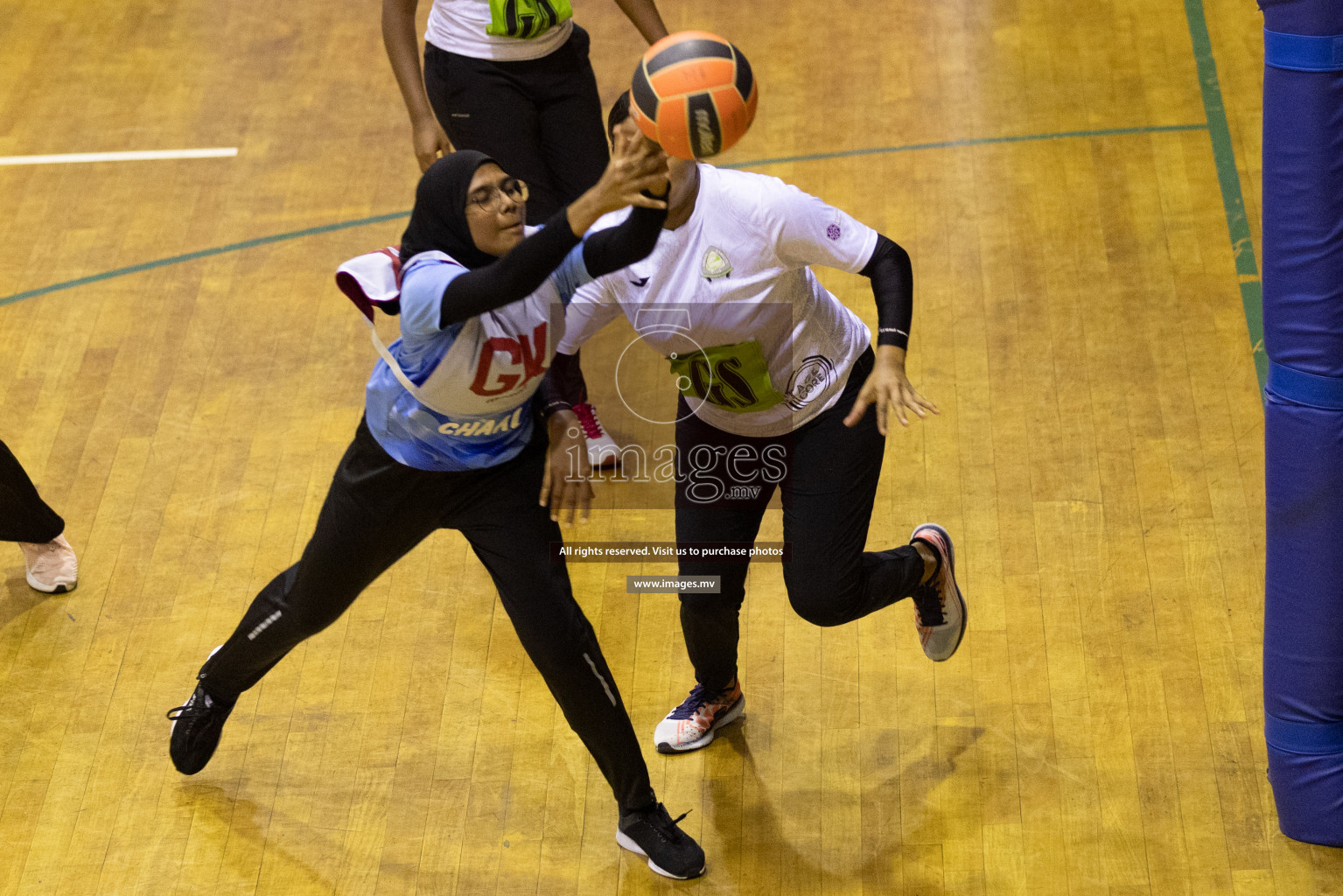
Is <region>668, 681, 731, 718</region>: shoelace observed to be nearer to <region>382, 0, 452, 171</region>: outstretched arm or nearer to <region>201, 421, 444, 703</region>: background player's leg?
<region>201, 421, 444, 703</region>: background player's leg

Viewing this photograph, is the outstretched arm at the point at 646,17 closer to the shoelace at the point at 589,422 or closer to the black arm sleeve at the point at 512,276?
the shoelace at the point at 589,422

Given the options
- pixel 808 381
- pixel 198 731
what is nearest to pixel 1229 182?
pixel 808 381

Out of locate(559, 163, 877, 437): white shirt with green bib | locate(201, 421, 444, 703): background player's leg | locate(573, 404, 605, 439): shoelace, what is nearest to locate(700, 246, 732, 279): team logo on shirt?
locate(559, 163, 877, 437): white shirt with green bib

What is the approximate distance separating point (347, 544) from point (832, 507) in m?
1.09

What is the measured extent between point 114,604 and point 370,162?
2.45 meters

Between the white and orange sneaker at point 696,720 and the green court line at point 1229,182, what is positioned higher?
the white and orange sneaker at point 696,720

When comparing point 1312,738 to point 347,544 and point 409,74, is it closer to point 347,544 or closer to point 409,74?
point 347,544

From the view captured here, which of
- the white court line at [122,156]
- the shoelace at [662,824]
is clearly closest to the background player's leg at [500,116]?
the shoelace at [662,824]

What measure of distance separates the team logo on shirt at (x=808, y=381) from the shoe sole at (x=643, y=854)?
3.62 feet

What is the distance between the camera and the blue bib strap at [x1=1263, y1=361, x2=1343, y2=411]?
3078 mm

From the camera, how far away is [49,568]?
4238 mm

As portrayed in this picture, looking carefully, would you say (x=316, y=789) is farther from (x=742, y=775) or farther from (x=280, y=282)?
(x=280, y=282)

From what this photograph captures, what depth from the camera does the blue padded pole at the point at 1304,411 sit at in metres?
2.93

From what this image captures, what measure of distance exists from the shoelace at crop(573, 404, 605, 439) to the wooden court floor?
16 centimetres
